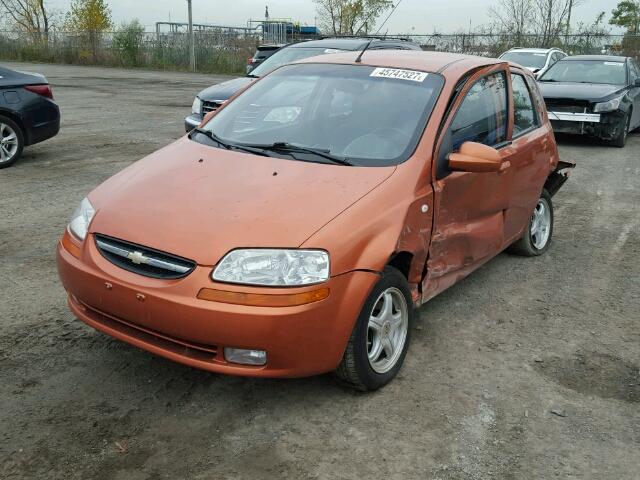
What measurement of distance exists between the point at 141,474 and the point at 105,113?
12437 mm

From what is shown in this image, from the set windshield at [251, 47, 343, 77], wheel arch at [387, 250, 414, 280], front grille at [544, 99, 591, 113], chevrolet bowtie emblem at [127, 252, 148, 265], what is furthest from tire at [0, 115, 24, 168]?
front grille at [544, 99, 591, 113]

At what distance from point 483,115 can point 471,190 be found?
0.63 metres

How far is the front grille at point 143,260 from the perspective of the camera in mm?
2977

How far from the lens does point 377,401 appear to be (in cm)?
334

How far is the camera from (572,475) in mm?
2826

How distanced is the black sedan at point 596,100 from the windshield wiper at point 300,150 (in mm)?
8352

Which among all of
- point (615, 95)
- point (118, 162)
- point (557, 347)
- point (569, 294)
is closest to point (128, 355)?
point (557, 347)

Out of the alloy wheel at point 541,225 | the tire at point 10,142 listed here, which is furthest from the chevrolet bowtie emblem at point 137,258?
the tire at point 10,142

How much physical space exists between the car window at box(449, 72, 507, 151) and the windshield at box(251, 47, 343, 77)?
5.97 meters

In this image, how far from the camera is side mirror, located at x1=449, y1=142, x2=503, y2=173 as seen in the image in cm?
371

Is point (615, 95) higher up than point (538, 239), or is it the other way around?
point (615, 95)

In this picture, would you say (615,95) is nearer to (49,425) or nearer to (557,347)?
(557,347)

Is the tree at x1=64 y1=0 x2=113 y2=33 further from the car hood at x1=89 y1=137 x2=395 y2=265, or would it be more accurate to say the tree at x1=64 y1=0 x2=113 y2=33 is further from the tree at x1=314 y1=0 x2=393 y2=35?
the car hood at x1=89 y1=137 x2=395 y2=265

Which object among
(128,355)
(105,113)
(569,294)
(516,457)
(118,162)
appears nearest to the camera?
(516,457)
